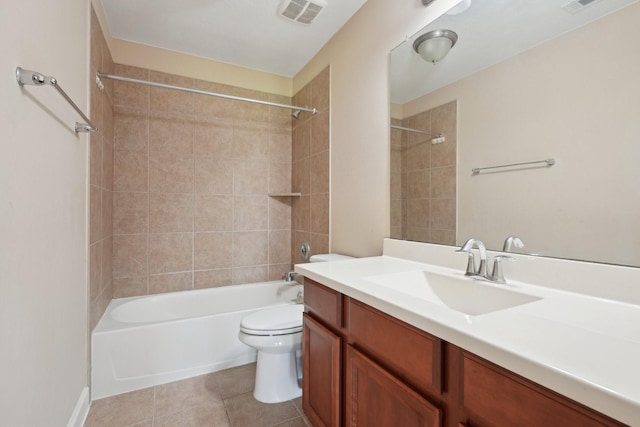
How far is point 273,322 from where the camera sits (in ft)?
5.34

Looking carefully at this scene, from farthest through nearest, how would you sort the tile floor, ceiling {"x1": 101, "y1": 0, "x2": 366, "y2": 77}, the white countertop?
ceiling {"x1": 101, "y1": 0, "x2": 366, "y2": 77}, the tile floor, the white countertop

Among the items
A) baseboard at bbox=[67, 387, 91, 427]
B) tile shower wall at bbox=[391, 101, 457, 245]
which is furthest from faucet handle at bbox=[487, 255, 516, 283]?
baseboard at bbox=[67, 387, 91, 427]

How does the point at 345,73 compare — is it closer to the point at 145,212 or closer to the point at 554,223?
the point at 554,223

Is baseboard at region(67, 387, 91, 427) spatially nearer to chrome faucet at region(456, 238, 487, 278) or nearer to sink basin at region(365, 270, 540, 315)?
sink basin at region(365, 270, 540, 315)

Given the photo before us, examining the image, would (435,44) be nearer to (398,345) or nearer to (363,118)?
(363,118)

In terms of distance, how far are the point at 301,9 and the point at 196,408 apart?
245 centimetres

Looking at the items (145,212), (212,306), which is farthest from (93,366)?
(145,212)

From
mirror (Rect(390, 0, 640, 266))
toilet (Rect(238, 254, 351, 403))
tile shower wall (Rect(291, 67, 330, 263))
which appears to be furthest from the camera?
tile shower wall (Rect(291, 67, 330, 263))

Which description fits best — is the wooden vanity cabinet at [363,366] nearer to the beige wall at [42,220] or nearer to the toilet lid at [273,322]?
the toilet lid at [273,322]

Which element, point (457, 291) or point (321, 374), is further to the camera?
point (321, 374)

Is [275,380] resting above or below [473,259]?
below

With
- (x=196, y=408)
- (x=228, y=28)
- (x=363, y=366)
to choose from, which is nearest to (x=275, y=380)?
(x=196, y=408)

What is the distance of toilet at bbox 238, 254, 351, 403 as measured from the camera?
5.14 ft

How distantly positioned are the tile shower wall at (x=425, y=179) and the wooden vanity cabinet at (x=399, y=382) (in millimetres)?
616
